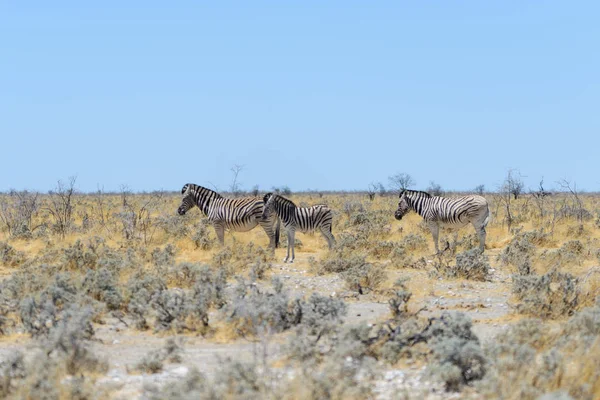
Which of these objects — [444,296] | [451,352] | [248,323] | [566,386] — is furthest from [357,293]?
[566,386]

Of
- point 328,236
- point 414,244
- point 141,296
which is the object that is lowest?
point 141,296

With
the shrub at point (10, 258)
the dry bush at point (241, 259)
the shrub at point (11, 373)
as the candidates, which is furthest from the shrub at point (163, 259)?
the shrub at point (11, 373)

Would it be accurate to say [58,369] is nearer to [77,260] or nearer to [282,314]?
[282,314]

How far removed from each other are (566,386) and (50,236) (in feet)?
62.5

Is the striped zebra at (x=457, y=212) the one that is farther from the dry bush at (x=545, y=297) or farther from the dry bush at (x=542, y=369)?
the dry bush at (x=542, y=369)

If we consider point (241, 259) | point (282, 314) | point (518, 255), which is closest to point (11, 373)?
point (282, 314)

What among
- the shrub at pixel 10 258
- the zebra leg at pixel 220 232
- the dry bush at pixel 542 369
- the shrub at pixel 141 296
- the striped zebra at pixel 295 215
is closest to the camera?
the dry bush at pixel 542 369

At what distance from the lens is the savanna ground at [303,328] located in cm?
679

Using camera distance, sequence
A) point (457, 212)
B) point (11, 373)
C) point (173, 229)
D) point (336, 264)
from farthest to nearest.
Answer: point (173, 229) < point (457, 212) < point (336, 264) < point (11, 373)

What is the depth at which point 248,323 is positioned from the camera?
32.4ft

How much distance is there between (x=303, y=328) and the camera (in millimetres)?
8727

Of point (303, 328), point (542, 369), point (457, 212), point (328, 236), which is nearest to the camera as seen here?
point (542, 369)

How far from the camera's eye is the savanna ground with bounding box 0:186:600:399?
6.79m

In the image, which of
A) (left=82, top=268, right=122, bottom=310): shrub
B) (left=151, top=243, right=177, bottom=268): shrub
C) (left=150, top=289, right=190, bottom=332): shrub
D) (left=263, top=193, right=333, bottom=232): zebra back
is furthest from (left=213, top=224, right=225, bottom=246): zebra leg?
(left=150, top=289, right=190, bottom=332): shrub
